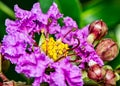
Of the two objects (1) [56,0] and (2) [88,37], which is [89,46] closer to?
(2) [88,37]

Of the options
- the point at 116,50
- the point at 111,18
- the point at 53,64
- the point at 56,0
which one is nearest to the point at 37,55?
the point at 53,64

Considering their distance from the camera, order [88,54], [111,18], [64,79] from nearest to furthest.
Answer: [64,79], [88,54], [111,18]

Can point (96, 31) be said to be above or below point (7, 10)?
below

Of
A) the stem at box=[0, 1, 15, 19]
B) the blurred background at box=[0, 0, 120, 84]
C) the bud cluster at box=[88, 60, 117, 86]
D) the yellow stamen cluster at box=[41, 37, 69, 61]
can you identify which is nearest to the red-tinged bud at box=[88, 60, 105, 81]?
the bud cluster at box=[88, 60, 117, 86]

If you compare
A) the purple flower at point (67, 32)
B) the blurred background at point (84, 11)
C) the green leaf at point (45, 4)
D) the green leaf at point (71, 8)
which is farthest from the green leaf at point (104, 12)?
the purple flower at point (67, 32)

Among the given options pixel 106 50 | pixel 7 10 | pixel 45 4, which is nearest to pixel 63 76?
pixel 106 50

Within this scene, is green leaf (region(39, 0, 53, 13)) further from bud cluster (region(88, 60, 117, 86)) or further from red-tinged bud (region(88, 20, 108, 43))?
bud cluster (region(88, 60, 117, 86))

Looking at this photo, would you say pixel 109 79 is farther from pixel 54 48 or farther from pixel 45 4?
pixel 45 4
